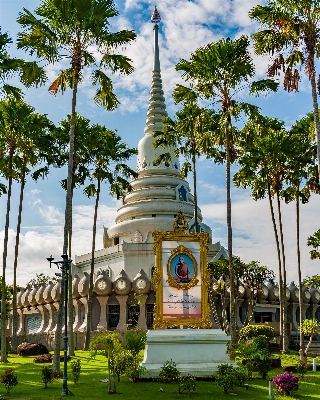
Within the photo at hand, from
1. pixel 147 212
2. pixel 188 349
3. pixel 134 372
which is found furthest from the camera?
pixel 147 212

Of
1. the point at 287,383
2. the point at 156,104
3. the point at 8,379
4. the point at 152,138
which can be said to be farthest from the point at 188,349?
the point at 156,104

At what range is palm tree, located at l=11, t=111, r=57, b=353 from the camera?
30.7m

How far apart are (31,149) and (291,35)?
1711cm

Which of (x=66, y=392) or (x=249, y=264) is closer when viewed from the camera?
(x=66, y=392)

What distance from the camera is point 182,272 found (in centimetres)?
2338

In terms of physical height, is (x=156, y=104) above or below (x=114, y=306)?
above

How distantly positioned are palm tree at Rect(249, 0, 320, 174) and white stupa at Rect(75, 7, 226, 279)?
85.8 ft

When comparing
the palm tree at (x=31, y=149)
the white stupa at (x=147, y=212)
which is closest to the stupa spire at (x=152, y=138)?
the white stupa at (x=147, y=212)

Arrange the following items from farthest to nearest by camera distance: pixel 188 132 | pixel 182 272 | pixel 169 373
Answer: pixel 188 132 → pixel 182 272 → pixel 169 373

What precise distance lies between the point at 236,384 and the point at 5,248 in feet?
58.0

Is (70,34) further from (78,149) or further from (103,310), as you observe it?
(103,310)

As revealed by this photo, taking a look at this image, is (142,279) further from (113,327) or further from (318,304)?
(318,304)

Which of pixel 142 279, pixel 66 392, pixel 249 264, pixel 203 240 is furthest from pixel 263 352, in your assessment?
pixel 142 279

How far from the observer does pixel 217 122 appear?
90.6 ft
